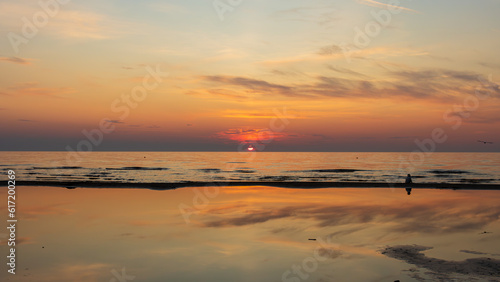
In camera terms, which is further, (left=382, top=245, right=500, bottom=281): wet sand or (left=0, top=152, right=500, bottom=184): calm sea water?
(left=0, top=152, right=500, bottom=184): calm sea water

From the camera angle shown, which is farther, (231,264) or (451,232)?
(451,232)

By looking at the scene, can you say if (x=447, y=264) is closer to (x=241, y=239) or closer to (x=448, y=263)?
(x=448, y=263)

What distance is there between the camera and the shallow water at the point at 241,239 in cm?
1180

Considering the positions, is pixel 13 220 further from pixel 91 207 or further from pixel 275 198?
pixel 275 198

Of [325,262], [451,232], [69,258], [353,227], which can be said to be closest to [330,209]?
[353,227]

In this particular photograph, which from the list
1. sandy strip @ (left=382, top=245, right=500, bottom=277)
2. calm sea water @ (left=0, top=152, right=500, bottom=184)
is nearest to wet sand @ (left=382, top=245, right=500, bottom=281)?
sandy strip @ (left=382, top=245, right=500, bottom=277)

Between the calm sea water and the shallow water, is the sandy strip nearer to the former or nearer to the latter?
the shallow water

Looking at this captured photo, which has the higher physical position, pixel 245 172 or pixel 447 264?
pixel 245 172

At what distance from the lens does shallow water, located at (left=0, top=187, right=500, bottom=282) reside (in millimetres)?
11797

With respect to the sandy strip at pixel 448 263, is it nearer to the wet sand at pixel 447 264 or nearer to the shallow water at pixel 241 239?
the wet sand at pixel 447 264

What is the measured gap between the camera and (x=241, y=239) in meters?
16.0

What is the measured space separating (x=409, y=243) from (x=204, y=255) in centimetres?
797

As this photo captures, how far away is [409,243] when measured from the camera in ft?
50.5

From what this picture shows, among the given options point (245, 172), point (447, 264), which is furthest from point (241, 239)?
point (245, 172)
